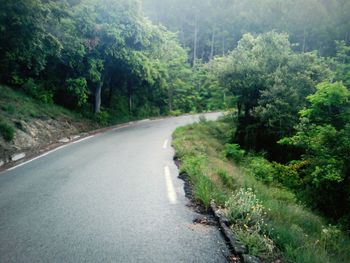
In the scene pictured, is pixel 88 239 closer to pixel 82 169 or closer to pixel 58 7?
pixel 82 169

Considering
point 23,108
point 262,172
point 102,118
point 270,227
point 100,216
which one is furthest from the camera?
point 102,118

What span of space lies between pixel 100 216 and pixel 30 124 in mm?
11888

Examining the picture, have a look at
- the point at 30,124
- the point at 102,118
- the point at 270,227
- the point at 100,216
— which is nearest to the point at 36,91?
the point at 30,124

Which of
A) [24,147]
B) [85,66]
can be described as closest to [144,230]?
[24,147]

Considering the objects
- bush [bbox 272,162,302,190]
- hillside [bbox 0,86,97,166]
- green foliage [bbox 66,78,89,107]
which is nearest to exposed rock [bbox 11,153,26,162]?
hillside [bbox 0,86,97,166]

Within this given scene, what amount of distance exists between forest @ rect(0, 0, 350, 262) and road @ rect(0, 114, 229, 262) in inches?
213

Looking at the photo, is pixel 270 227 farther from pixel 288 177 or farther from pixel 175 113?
pixel 175 113

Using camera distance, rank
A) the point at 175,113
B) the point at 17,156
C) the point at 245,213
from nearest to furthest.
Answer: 1. the point at 245,213
2. the point at 17,156
3. the point at 175,113

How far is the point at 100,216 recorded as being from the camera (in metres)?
6.33

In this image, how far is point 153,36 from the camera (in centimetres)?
2634

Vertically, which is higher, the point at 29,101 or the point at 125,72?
the point at 125,72

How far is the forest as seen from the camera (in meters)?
11.8

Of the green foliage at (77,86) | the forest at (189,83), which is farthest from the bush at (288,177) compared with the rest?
the green foliage at (77,86)

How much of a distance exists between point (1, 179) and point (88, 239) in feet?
18.3
